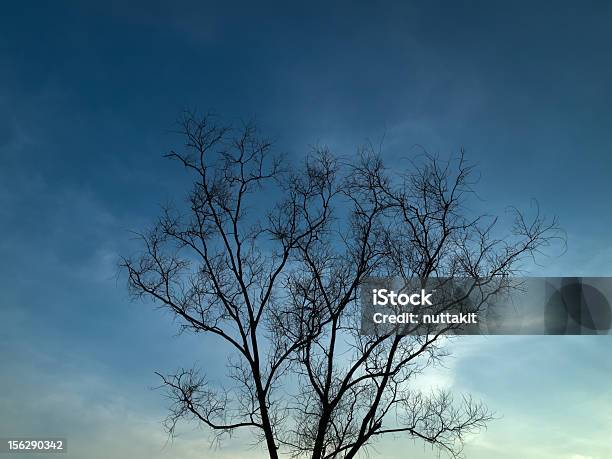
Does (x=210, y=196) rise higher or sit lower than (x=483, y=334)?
higher

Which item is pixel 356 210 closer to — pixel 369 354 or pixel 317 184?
pixel 317 184

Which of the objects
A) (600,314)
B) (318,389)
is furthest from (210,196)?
(600,314)

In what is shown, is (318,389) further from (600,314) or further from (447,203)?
(600,314)

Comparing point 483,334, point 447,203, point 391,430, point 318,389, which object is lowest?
point 391,430

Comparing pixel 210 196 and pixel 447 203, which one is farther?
pixel 210 196

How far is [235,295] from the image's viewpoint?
51.2ft

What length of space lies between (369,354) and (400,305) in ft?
4.17

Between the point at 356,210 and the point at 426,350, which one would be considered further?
the point at 356,210

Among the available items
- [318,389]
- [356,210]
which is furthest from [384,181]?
[318,389]

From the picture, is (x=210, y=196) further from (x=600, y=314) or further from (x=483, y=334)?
(x=600, y=314)

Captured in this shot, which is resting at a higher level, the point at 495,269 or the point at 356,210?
the point at 356,210

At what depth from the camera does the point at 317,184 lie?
15883 mm

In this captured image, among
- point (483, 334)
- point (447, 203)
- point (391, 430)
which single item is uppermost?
point (447, 203)

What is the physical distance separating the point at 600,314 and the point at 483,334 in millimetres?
2854
